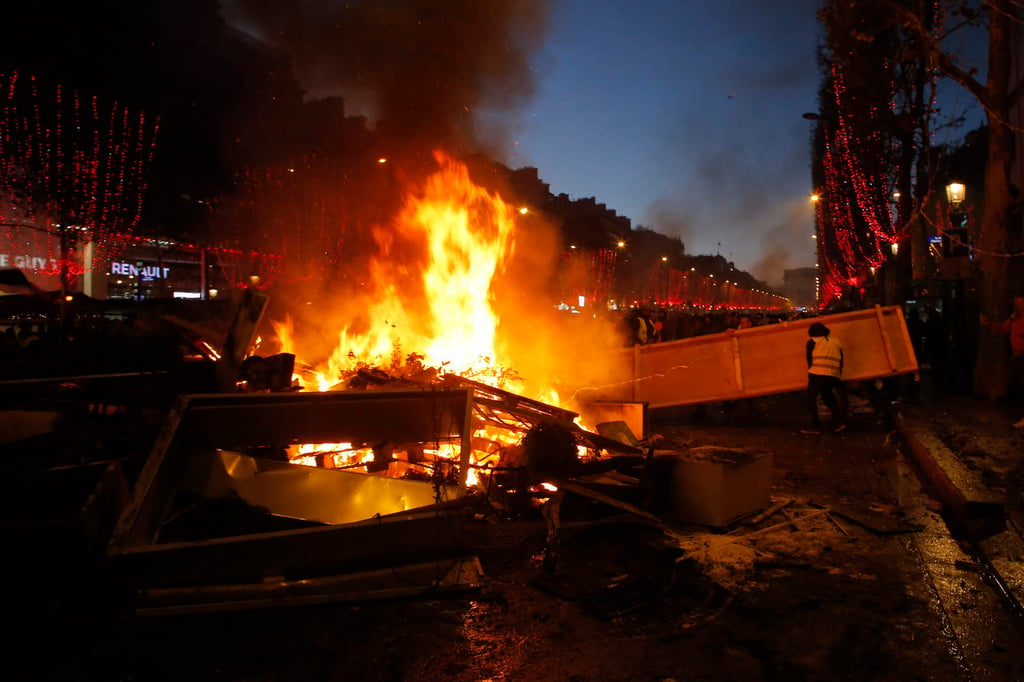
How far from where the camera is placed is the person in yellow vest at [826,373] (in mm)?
8984

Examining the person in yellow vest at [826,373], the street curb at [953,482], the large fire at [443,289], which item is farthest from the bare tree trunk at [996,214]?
the large fire at [443,289]

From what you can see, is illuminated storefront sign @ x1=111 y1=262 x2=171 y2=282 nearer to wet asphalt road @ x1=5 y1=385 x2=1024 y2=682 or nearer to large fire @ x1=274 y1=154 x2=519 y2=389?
large fire @ x1=274 y1=154 x2=519 y2=389

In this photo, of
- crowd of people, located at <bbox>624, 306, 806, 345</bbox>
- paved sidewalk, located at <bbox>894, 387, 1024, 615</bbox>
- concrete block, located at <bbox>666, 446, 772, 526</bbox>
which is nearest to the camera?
paved sidewalk, located at <bbox>894, 387, 1024, 615</bbox>

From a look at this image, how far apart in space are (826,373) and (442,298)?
5855 mm

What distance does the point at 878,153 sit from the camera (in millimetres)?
20656

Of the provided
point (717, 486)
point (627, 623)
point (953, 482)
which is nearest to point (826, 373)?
point (953, 482)

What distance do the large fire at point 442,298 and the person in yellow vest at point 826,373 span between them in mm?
3829

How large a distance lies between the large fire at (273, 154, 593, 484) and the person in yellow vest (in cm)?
383

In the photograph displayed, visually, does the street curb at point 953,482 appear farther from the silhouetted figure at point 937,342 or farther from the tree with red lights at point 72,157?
the tree with red lights at point 72,157

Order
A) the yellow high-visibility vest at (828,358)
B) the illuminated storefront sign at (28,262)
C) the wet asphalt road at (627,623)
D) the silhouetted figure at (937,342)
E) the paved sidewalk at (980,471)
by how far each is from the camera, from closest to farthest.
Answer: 1. the wet asphalt road at (627,623)
2. the paved sidewalk at (980,471)
3. the yellow high-visibility vest at (828,358)
4. the silhouetted figure at (937,342)
5. the illuminated storefront sign at (28,262)

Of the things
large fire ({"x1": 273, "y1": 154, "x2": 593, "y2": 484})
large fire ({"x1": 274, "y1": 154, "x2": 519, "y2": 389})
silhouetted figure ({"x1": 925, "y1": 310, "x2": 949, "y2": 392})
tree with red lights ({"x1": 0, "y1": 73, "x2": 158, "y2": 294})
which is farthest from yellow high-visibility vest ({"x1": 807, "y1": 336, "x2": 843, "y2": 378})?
tree with red lights ({"x1": 0, "y1": 73, "x2": 158, "y2": 294})

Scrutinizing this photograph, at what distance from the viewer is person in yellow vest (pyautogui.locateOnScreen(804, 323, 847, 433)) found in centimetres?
898

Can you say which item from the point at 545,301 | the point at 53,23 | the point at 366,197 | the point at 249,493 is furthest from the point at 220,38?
the point at 249,493

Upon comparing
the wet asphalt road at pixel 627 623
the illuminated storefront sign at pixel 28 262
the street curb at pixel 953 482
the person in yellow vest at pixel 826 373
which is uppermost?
the illuminated storefront sign at pixel 28 262
